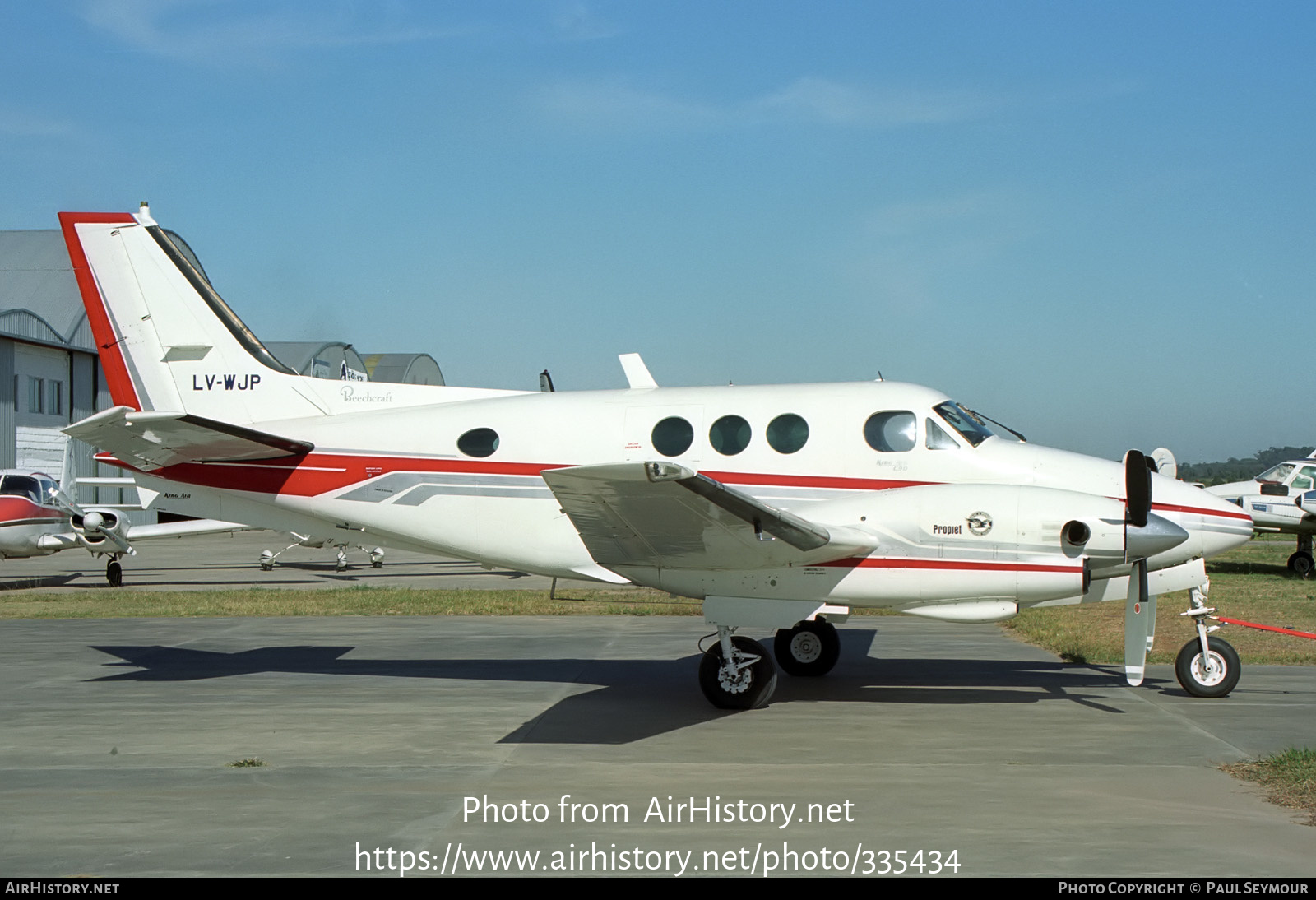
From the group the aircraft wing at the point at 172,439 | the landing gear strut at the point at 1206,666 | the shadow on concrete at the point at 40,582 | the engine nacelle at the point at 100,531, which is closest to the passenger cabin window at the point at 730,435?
the aircraft wing at the point at 172,439

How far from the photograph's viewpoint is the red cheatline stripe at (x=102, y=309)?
12.2m

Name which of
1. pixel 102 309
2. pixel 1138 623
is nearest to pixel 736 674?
pixel 1138 623

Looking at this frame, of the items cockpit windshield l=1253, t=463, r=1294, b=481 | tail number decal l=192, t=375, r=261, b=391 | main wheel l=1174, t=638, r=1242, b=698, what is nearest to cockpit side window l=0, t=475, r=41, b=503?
tail number decal l=192, t=375, r=261, b=391

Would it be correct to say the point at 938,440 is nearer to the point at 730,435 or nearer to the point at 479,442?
the point at 730,435

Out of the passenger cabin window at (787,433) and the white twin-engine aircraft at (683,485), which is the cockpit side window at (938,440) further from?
the passenger cabin window at (787,433)

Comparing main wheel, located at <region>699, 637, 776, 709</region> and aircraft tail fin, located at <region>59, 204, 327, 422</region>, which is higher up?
aircraft tail fin, located at <region>59, 204, 327, 422</region>

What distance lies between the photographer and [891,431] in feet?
34.0

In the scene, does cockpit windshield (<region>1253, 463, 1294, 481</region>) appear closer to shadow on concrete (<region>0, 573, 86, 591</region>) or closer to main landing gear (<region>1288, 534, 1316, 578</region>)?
main landing gear (<region>1288, 534, 1316, 578</region>)

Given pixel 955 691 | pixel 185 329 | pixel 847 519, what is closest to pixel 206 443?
pixel 185 329

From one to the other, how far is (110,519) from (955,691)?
19970 millimetres

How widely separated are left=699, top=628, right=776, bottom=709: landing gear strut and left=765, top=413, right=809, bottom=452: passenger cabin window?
73.4 inches

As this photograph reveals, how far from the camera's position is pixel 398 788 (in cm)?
729

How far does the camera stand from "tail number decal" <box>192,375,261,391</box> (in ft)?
39.9

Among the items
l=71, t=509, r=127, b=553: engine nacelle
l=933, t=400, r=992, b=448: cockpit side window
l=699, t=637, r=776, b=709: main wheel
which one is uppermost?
l=933, t=400, r=992, b=448: cockpit side window
